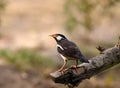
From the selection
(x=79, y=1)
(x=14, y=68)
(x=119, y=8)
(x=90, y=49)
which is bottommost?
(x=14, y=68)

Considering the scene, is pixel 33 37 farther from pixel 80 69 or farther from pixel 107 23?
pixel 80 69

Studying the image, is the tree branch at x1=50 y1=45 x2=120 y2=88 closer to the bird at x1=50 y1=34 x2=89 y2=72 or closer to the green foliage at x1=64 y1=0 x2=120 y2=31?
the bird at x1=50 y1=34 x2=89 y2=72

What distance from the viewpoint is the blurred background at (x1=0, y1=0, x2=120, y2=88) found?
11.6m

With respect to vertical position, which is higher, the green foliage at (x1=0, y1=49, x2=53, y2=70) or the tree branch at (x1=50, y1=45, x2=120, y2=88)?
the green foliage at (x1=0, y1=49, x2=53, y2=70)

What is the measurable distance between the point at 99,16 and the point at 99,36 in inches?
27.1

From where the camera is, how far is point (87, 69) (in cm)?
660

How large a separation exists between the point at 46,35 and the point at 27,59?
265cm

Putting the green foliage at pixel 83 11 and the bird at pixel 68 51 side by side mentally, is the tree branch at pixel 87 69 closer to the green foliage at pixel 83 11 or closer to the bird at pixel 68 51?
the bird at pixel 68 51

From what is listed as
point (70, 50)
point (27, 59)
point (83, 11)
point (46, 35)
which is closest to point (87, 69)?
point (70, 50)

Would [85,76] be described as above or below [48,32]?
below

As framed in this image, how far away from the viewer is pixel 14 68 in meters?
11.5

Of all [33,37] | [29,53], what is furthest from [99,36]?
[29,53]

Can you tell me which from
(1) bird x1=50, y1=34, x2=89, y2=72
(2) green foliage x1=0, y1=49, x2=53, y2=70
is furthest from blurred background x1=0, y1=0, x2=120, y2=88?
(1) bird x1=50, y1=34, x2=89, y2=72

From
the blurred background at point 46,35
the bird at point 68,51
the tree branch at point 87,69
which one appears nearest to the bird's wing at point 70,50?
the bird at point 68,51
